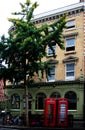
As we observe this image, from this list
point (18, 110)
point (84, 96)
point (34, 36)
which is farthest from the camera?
point (18, 110)

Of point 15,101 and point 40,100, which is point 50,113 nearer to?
point 40,100

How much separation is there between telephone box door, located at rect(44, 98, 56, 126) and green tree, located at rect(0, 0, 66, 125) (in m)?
1.97

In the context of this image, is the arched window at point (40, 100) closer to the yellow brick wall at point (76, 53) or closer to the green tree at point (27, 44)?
the yellow brick wall at point (76, 53)

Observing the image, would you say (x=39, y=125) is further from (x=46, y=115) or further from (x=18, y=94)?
(x=18, y=94)

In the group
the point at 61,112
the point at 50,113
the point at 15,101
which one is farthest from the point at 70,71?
the point at 15,101

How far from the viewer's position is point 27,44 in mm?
35469

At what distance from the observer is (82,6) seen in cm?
4388

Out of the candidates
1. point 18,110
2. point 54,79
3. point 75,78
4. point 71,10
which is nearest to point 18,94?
point 18,110

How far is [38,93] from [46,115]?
35.0ft

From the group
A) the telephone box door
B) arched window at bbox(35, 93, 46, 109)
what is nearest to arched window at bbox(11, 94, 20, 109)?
arched window at bbox(35, 93, 46, 109)

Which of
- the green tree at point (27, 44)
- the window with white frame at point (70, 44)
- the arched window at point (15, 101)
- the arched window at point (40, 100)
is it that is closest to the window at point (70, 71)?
the window with white frame at point (70, 44)

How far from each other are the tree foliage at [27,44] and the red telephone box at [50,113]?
3.48 m

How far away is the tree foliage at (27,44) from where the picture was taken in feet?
118

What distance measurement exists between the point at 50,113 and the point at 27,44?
706 cm
